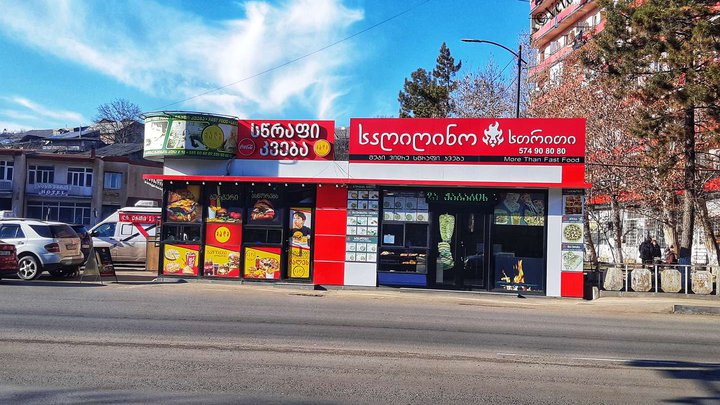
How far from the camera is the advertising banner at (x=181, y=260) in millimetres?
19750

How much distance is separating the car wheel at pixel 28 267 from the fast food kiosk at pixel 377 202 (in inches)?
136

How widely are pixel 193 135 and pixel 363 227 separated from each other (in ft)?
18.4

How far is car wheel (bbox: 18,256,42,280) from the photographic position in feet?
58.9

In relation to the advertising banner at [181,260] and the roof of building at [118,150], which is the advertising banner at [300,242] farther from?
the roof of building at [118,150]

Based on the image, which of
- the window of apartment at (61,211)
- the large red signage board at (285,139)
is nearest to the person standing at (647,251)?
the large red signage board at (285,139)

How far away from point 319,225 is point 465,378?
39.0ft

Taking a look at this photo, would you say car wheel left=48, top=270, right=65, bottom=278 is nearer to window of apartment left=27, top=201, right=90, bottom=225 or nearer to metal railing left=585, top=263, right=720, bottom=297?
metal railing left=585, top=263, right=720, bottom=297

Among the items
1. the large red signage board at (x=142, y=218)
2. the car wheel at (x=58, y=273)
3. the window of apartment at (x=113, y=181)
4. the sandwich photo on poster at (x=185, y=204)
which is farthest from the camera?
the window of apartment at (x=113, y=181)

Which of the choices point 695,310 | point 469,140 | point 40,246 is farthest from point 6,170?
point 695,310

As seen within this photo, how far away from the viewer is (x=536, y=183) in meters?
18.1

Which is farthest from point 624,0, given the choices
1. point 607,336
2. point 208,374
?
point 208,374

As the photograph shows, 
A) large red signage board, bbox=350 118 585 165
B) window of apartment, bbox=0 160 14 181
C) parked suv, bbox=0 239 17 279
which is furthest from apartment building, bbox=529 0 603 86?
window of apartment, bbox=0 160 14 181

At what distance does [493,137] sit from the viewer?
18.7 m

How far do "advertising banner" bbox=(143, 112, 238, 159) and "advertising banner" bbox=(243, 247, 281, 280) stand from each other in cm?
294
